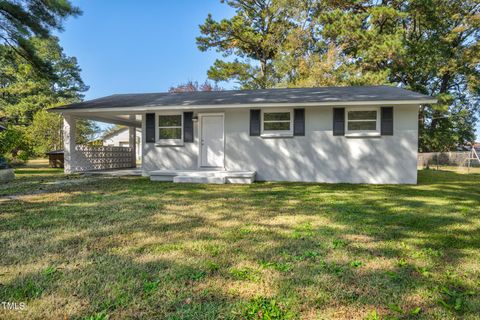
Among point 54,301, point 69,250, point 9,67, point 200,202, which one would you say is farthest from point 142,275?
point 9,67

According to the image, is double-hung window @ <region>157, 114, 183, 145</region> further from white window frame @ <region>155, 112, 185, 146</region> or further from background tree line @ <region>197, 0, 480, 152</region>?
background tree line @ <region>197, 0, 480, 152</region>

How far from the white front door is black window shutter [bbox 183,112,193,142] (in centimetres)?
35

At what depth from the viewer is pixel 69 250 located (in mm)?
3018

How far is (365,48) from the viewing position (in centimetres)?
1847

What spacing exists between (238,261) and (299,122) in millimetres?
6946

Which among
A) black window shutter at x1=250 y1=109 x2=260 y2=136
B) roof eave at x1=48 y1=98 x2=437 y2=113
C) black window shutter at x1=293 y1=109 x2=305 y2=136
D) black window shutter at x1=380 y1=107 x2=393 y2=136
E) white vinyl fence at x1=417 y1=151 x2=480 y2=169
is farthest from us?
white vinyl fence at x1=417 y1=151 x2=480 y2=169

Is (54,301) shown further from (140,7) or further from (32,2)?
(140,7)

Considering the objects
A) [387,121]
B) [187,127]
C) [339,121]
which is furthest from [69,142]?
[387,121]

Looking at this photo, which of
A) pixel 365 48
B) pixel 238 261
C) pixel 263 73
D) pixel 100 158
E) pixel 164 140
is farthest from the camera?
pixel 263 73

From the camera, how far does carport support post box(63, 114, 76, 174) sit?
35.5 ft

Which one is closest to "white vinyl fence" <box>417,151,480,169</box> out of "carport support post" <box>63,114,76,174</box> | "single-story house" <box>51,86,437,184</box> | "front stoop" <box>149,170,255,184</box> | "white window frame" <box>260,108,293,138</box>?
"single-story house" <box>51,86,437,184</box>

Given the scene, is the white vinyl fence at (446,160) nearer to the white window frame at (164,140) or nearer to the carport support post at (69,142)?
the white window frame at (164,140)

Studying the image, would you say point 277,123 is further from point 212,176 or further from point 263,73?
point 263,73

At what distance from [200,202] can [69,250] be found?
2797mm
